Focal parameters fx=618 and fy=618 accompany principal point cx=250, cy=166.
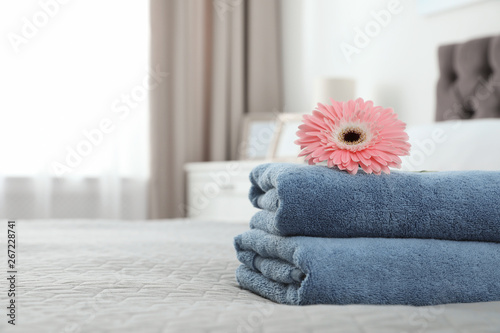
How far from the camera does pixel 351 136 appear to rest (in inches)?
37.3

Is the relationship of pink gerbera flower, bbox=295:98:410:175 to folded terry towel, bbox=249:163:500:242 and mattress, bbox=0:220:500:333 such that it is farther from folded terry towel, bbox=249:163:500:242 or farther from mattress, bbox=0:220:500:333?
mattress, bbox=0:220:500:333

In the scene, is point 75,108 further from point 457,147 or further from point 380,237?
point 380,237

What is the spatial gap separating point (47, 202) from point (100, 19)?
1045 mm

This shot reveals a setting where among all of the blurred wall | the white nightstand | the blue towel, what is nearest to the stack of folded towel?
the blue towel

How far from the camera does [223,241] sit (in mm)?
1604

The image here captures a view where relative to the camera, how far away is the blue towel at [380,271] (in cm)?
80

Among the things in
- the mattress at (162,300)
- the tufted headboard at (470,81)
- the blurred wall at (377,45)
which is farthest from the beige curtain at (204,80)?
the mattress at (162,300)

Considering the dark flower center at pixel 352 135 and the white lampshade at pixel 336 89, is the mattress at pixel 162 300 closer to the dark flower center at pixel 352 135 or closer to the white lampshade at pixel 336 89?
the dark flower center at pixel 352 135

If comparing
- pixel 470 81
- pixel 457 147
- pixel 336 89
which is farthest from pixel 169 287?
pixel 336 89

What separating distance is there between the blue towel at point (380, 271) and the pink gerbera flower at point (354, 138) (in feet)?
0.39

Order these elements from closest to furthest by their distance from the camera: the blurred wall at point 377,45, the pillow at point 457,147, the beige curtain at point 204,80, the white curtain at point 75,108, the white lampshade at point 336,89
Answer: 1. the pillow at point 457,147
2. the blurred wall at point 377,45
3. the white lampshade at point 336,89
4. the white curtain at point 75,108
5. the beige curtain at point 204,80

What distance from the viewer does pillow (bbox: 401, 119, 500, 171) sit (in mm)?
1775

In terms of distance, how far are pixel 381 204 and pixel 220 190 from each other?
2472 mm

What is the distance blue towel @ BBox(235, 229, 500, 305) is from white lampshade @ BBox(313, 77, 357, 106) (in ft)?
7.21
